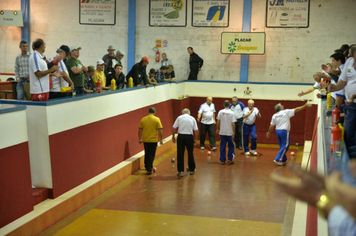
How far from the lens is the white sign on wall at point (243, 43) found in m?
19.1

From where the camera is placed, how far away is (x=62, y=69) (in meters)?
9.15

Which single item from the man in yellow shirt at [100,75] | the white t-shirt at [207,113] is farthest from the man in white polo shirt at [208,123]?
the man in yellow shirt at [100,75]

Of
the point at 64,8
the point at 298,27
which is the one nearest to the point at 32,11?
the point at 64,8

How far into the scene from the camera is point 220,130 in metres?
13.8

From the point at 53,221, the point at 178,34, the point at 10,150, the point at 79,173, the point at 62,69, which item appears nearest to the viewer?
the point at 10,150

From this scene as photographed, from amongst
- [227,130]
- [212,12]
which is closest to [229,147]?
[227,130]

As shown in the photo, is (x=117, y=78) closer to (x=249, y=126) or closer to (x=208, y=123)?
(x=208, y=123)

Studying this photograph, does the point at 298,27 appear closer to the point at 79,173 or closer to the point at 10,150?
the point at 79,173

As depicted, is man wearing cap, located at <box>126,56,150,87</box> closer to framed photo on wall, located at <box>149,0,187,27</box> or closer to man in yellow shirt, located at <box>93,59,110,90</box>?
man in yellow shirt, located at <box>93,59,110,90</box>

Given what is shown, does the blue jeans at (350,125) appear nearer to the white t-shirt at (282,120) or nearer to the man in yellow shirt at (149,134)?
the man in yellow shirt at (149,134)

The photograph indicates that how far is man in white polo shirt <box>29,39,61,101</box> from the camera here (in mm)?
8422

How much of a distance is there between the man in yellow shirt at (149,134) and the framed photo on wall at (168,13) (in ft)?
28.7

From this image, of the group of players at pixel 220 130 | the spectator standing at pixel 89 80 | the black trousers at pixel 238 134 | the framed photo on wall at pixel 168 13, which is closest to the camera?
the spectator standing at pixel 89 80

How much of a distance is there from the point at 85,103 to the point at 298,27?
1148 centimetres
